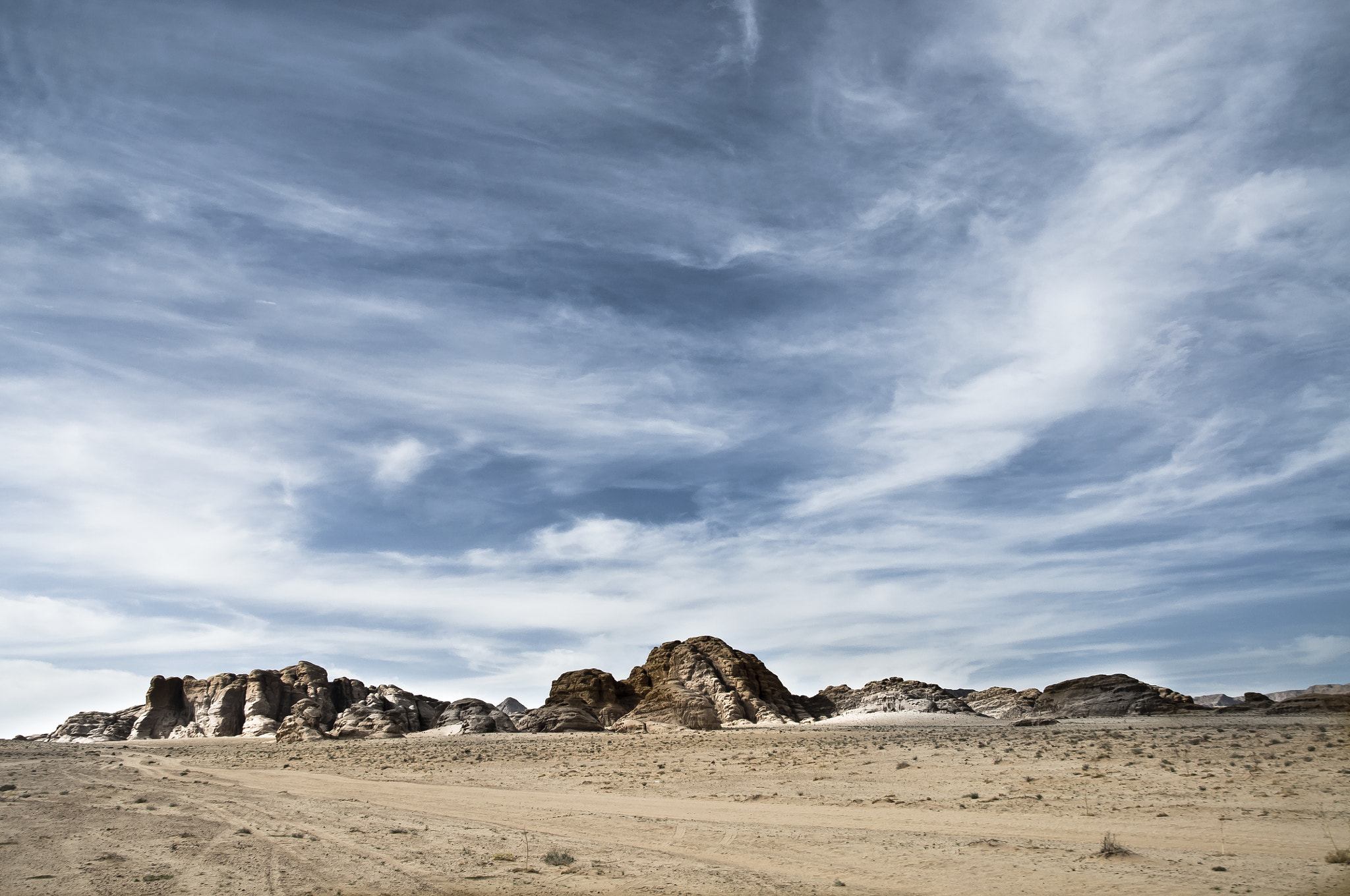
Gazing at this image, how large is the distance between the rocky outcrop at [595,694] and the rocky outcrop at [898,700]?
21724 mm

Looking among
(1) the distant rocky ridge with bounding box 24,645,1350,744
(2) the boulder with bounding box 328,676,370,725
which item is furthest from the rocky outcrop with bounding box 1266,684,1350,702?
(2) the boulder with bounding box 328,676,370,725

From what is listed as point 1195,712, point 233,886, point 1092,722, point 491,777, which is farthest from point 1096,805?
point 1195,712

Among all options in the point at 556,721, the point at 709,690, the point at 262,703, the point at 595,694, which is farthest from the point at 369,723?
the point at 262,703

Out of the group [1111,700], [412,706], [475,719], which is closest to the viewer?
[1111,700]

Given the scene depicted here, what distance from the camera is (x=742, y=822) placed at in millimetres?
16359

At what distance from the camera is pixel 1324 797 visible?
1605 cm

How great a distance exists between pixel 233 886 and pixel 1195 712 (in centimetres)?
6510

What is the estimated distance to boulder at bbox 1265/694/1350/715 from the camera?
45.8 metres

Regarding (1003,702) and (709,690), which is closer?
(709,690)

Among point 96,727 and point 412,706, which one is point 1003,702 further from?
point 96,727

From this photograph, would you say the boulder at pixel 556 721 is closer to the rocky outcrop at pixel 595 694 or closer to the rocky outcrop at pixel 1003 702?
the rocky outcrop at pixel 595 694

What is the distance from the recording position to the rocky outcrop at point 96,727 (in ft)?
289

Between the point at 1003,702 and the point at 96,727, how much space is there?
108m

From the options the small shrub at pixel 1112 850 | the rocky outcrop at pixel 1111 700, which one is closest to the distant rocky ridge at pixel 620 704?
the rocky outcrop at pixel 1111 700
